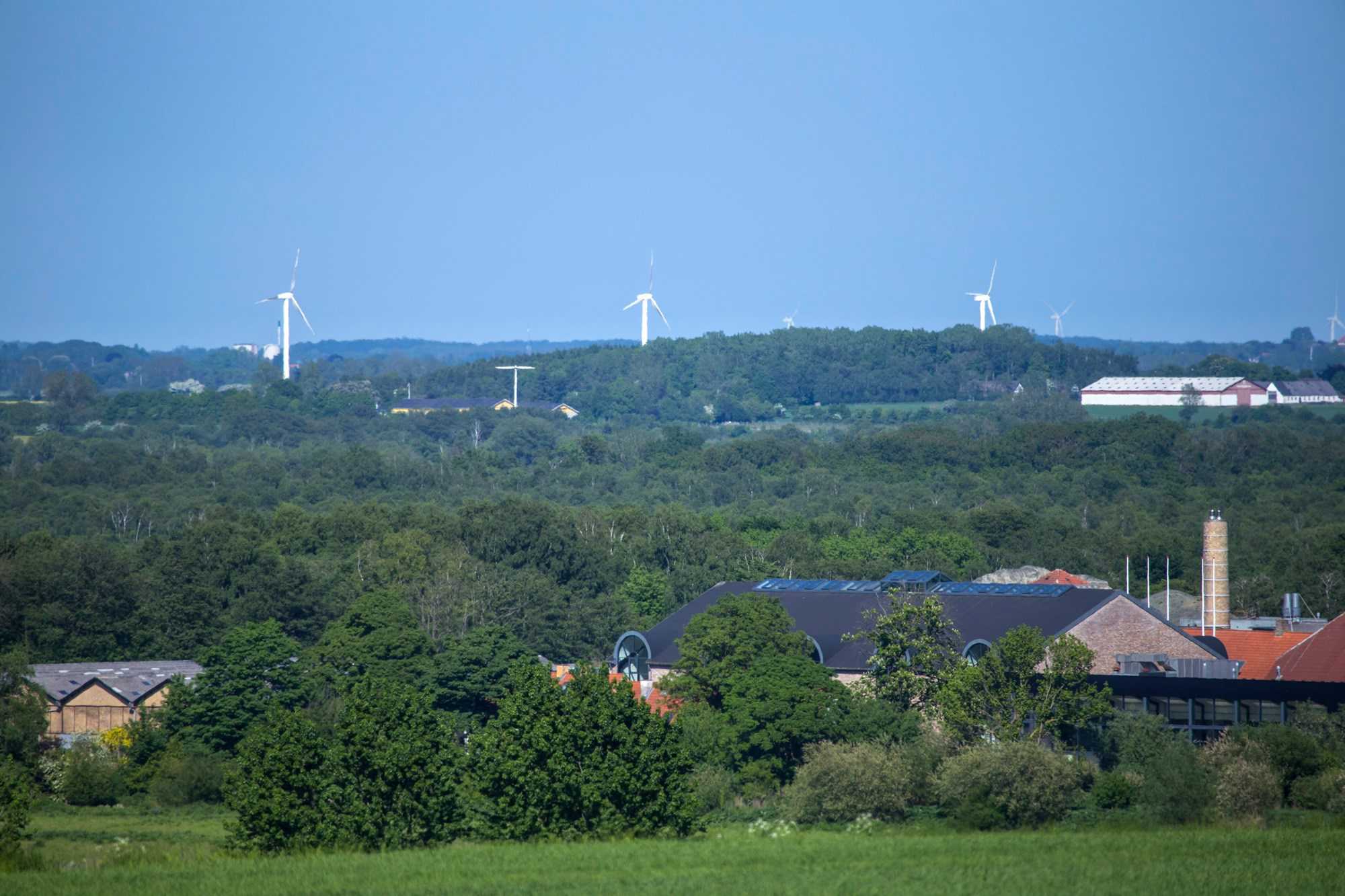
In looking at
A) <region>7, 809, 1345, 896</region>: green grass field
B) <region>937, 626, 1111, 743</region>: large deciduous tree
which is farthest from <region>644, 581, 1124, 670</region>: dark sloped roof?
<region>7, 809, 1345, 896</region>: green grass field

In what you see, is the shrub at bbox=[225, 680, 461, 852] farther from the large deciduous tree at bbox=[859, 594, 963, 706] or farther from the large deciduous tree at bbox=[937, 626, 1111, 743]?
the large deciduous tree at bbox=[859, 594, 963, 706]

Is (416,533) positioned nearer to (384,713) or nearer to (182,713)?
(182,713)

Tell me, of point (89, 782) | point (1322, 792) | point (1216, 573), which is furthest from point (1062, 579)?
point (89, 782)

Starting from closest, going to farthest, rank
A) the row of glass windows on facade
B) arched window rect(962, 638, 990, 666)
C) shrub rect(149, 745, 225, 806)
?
1. the row of glass windows on facade
2. shrub rect(149, 745, 225, 806)
3. arched window rect(962, 638, 990, 666)

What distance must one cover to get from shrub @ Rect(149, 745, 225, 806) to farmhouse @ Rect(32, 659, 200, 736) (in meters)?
7.20

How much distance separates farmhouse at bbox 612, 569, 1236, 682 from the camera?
58.2m

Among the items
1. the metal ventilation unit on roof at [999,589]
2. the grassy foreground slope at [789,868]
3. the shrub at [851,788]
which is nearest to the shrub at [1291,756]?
the grassy foreground slope at [789,868]

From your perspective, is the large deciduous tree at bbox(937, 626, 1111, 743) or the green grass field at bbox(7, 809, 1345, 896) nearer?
the green grass field at bbox(7, 809, 1345, 896)

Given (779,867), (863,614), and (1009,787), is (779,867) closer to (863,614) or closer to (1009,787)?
(1009,787)

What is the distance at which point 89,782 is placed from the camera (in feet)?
170

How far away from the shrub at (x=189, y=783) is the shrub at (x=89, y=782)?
1.12 m

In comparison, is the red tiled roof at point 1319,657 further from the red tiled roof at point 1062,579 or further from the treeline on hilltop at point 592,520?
the treeline on hilltop at point 592,520

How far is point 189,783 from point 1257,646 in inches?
1350

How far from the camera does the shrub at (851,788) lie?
139 ft
